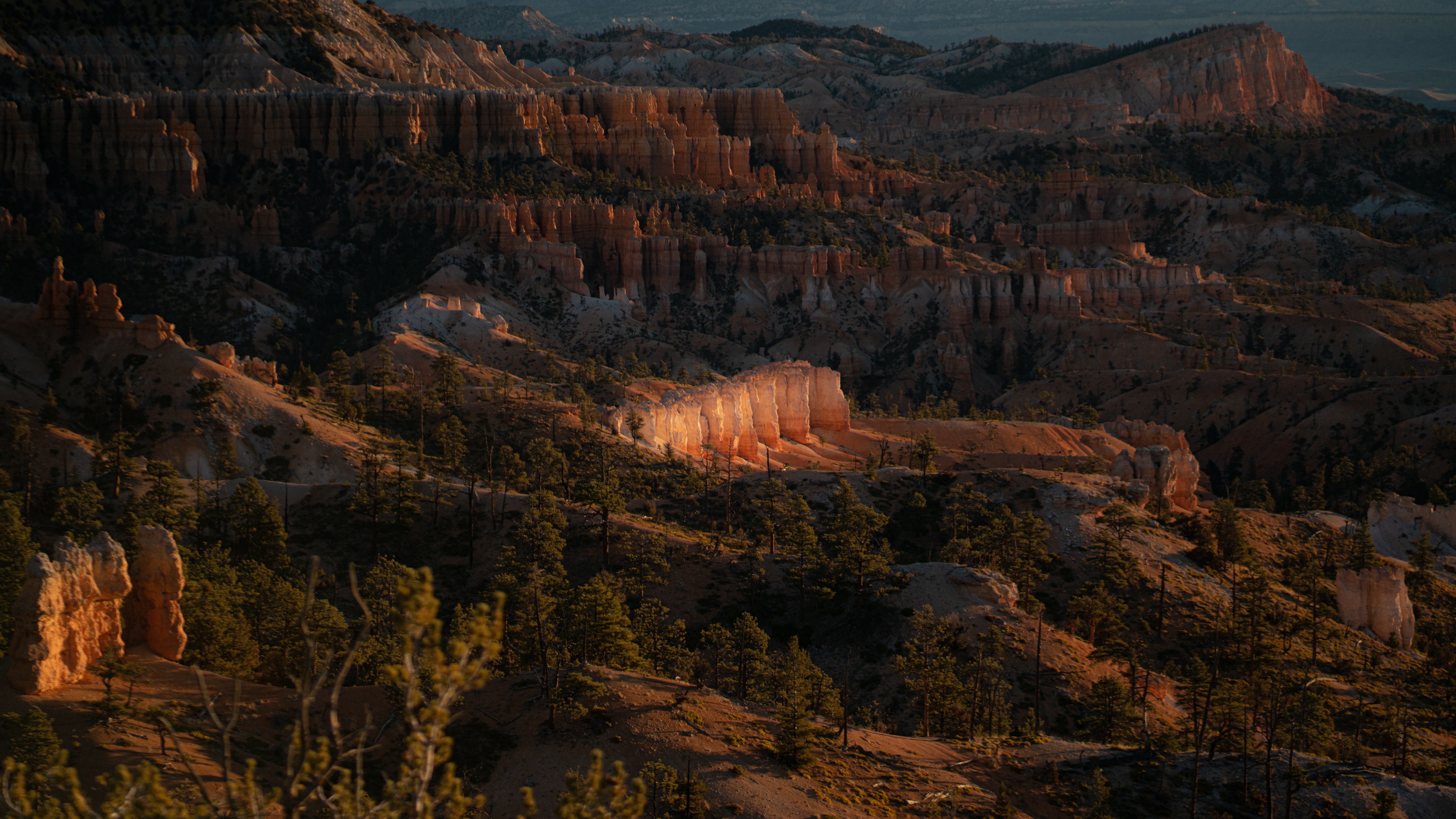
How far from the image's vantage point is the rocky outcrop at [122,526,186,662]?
43344 millimetres

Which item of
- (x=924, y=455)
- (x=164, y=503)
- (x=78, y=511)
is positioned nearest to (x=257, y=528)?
(x=164, y=503)

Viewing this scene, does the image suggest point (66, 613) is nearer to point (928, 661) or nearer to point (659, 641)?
point (659, 641)

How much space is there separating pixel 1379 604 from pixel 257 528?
63873 millimetres

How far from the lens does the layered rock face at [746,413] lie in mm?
98312

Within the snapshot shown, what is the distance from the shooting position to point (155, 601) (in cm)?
4359

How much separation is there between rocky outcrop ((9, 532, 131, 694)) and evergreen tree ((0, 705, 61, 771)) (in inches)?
120

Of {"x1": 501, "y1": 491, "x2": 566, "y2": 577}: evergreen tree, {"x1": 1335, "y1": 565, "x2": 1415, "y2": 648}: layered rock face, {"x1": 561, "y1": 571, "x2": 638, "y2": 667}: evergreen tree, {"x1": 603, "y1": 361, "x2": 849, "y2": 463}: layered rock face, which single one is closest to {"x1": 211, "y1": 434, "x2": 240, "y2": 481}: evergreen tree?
{"x1": 501, "y1": 491, "x2": 566, "y2": 577}: evergreen tree

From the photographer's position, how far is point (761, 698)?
54.0m

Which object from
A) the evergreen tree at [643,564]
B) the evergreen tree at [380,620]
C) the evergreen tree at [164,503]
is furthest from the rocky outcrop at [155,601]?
the evergreen tree at [643,564]

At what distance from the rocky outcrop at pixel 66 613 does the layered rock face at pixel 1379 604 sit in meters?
69.2

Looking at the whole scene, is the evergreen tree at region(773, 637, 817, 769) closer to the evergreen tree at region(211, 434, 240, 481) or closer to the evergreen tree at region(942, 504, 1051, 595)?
the evergreen tree at region(942, 504, 1051, 595)

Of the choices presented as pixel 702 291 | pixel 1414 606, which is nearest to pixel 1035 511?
pixel 1414 606

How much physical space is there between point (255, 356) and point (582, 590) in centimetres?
8294

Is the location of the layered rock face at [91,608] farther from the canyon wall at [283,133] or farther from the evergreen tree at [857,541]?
the canyon wall at [283,133]
